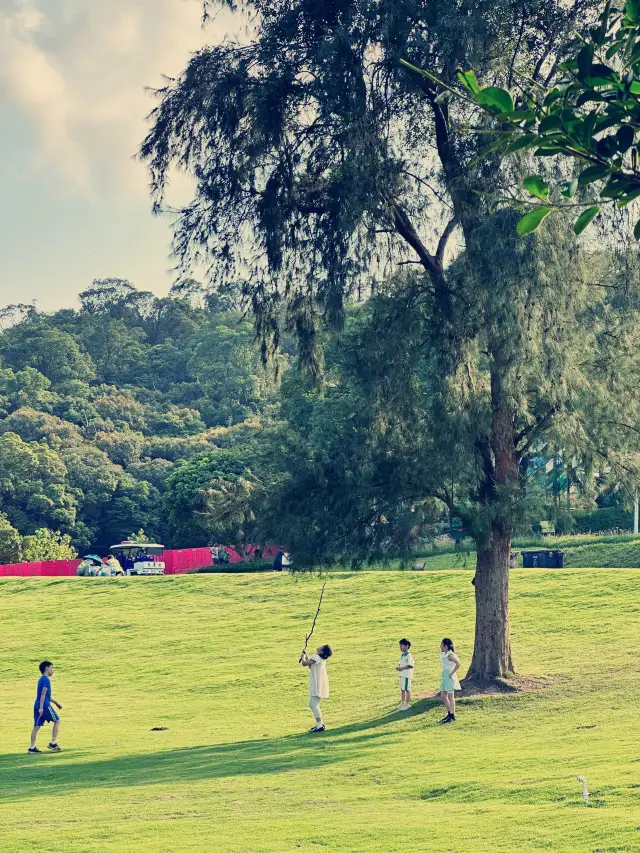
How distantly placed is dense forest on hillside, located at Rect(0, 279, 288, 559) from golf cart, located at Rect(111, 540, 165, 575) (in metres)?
2.03

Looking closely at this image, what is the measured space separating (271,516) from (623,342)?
667 cm

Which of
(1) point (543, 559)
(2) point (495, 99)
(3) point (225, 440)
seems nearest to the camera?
(2) point (495, 99)

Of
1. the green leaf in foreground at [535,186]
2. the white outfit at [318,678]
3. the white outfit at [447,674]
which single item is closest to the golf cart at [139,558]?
the white outfit at [318,678]

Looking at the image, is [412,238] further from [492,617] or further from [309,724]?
[309,724]

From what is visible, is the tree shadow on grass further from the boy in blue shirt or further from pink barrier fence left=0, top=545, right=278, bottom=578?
pink barrier fence left=0, top=545, right=278, bottom=578

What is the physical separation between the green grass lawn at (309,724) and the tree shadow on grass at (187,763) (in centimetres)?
7

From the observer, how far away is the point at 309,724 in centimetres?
→ 2055

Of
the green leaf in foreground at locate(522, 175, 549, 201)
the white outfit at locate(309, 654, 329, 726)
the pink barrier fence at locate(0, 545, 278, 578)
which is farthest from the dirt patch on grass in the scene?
the pink barrier fence at locate(0, 545, 278, 578)

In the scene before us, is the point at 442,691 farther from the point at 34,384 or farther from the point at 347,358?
the point at 34,384

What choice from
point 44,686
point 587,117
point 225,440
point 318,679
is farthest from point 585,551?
point 225,440

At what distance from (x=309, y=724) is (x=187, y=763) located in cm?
385

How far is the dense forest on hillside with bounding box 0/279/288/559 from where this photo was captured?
71.1 m

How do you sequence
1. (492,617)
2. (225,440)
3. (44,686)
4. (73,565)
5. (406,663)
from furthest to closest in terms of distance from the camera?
(225,440) → (73,565) → (492,617) → (406,663) → (44,686)

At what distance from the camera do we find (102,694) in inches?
1052
